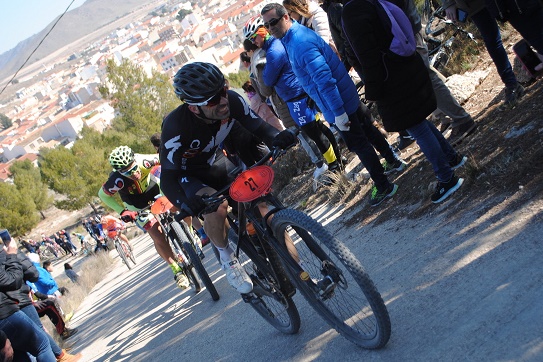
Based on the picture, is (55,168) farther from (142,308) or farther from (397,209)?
(397,209)

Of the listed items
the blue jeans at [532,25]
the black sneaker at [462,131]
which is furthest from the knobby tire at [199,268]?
the blue jeans at [532,25]

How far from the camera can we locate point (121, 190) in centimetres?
837

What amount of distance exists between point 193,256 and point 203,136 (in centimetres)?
298

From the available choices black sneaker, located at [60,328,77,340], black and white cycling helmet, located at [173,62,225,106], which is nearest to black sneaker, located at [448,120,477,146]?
black and white cycling helmet, located at [173,62,225,106]

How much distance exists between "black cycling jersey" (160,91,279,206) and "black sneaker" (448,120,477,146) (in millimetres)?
2589

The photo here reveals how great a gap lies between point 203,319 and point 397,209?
8.77 ft

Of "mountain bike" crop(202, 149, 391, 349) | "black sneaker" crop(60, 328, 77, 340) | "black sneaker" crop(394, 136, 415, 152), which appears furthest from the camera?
"black sneaker" crop(60, 328, 77, 340)

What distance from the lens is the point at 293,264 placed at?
14.0 ft

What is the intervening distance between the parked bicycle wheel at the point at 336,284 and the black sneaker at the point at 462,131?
10.1 feet

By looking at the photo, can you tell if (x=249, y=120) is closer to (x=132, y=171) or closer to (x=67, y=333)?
(x=132, y=171)

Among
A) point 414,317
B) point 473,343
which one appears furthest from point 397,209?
point 473,343

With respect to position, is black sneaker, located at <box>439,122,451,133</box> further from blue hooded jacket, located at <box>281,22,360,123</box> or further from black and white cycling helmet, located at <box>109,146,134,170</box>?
black and white cycling helmet, located at <box>109,146,134,170</box>

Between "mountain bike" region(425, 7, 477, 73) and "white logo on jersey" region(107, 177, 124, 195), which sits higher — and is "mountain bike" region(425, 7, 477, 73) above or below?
below

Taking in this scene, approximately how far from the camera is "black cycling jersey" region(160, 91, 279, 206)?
475 centimetres
